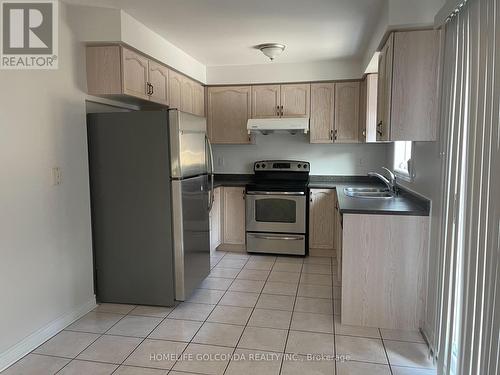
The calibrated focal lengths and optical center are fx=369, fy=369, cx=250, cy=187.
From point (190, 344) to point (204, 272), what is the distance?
1.04 meters

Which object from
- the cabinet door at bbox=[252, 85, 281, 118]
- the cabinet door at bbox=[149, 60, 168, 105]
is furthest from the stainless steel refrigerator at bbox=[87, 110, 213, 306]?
the cabinet door at bbox=[252, 85, 281, 118]

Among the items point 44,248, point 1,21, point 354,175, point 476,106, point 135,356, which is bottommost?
point 135,356

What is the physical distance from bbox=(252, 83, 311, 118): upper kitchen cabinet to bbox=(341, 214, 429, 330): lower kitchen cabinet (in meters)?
2.26

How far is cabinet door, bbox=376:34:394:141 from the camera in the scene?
2.54m

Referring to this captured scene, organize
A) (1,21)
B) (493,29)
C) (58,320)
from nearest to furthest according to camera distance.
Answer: (493,29) → (1,21) → (58,320)

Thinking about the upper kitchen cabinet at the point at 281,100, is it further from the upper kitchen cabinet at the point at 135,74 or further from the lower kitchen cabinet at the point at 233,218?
the upper kitchen cabinet at the point at 135,74

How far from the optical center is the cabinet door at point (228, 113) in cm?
471

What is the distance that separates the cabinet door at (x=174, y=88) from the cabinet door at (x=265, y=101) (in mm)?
1057

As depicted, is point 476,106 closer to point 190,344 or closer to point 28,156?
point 190,344

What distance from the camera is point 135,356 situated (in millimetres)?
2330

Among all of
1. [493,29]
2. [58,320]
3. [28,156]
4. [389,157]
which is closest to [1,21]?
[28,156]

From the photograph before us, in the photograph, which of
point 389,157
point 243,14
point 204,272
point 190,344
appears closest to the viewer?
point 190,344

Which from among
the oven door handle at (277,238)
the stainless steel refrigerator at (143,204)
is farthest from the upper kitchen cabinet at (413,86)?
the oven door handle at (277,238)

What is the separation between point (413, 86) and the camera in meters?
2.49
